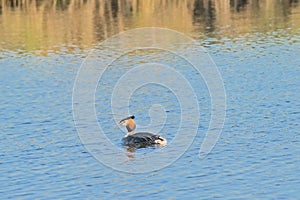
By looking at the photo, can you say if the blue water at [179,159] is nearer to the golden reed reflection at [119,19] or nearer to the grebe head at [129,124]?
the grebe head at [129,124]

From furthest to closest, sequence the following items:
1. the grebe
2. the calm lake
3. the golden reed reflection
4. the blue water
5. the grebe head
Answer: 1. the golden reed reflection
2. the grebe head
3. the grebe
4. the calm lake
5. the blue water

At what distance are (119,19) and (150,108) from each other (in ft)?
135

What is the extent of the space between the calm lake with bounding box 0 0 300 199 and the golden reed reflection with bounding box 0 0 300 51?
290 millimetres

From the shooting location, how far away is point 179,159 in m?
31.5

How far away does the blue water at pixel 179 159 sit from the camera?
91.7ft

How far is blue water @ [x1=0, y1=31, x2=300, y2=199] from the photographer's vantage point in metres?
27.9

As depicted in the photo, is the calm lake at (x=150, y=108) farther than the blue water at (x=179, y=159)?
Yes

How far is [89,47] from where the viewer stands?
209 feet

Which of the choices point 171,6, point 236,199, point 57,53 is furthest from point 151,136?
point 171,6

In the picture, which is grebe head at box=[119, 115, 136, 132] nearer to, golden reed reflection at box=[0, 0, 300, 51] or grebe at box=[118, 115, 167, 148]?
grebe at box=[118, 115, 167, 148]

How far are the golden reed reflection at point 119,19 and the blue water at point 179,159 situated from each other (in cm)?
1642

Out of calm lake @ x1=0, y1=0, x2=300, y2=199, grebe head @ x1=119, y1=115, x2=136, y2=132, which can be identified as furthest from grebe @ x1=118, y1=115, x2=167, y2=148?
grebe head @ x1=119, y1=115, x2=136, y2=132

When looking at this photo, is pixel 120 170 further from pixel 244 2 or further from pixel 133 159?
pixel 244 2

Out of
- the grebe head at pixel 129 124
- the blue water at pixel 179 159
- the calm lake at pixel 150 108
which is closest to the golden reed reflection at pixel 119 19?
the calm lake at pixel 150 108
